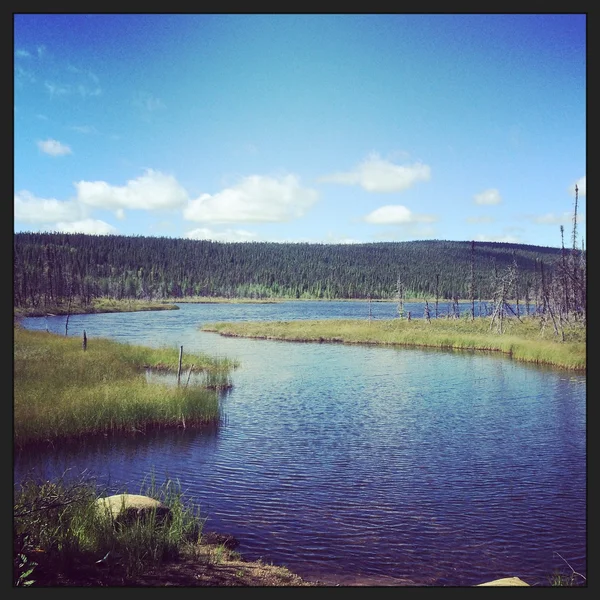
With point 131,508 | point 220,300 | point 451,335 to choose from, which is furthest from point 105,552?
point 220,300

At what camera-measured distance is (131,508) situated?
464 inches

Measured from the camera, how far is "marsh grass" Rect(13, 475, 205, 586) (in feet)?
32.2

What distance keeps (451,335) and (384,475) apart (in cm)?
4282

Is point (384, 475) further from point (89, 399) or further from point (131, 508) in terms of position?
point (89, 399)

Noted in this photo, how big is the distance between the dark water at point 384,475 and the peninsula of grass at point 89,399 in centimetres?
106

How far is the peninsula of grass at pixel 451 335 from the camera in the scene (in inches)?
1740

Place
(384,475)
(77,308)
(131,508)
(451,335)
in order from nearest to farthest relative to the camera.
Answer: (131,508) → (384,475) → (451,335) → (77,308)

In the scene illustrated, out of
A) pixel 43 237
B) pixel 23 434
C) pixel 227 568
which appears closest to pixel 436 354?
pixel 23 434

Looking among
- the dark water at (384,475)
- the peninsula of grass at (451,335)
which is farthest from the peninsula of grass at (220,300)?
the dark water at (384,475)

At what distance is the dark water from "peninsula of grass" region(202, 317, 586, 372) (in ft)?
45.1

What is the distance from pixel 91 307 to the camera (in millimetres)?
108875

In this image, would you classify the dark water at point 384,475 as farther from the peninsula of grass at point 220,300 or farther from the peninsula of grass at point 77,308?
the peninsula of grass at point 220,300

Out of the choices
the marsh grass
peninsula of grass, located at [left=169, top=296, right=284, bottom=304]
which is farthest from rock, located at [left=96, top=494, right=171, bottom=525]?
peninsula of grass, located at [left=169, top=296, right=284, bottom=304]

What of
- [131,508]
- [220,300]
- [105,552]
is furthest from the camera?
[220,300]
